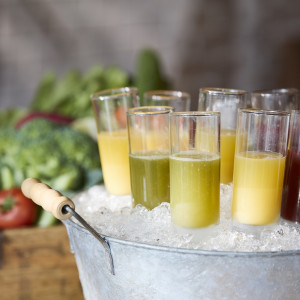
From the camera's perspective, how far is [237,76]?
365 cm

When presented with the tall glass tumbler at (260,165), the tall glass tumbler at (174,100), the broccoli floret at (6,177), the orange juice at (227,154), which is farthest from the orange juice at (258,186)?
the broccoli floret at (6,177)

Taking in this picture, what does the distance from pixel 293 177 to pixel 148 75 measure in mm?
1785

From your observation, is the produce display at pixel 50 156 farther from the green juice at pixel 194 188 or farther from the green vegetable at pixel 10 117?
the green juice at pixel 194 188

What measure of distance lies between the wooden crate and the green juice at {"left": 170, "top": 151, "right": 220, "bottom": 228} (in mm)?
658

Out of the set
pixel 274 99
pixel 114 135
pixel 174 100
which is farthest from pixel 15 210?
pixel 274 99

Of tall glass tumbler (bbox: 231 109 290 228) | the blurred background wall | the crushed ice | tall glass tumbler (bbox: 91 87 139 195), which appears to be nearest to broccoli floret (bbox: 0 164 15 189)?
tall glass tumbler (bbox: 91 87 139 195)

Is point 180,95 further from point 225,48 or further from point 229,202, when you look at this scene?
point 225,48

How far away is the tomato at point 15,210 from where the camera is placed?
1.46 m

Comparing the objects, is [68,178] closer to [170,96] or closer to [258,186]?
[170,96]

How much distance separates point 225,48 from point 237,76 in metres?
0.25

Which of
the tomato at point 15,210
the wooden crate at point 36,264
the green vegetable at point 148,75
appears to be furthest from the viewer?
the green vegetable at point 148,75

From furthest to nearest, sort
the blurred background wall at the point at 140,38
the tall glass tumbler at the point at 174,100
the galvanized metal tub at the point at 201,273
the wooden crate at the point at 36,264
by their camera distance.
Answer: the blurred background wall at the point at 140,38
the wooden crate at the point at 36,264
the tall glass tumbler at the point at 174,100
the galvanized metal tub at the point at 201,273

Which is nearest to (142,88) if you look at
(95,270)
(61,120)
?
(61,120)

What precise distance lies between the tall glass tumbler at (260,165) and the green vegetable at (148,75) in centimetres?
167
